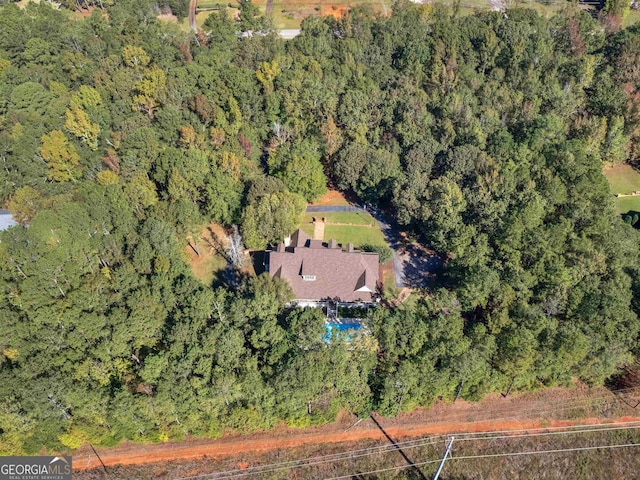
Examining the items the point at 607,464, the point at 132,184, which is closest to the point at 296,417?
the point at 607,464

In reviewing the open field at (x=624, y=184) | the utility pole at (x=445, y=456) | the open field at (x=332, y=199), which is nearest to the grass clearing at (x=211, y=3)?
the open field at (x=332, y=199)

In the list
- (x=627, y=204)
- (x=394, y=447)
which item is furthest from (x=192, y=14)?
(x=394, y=447)

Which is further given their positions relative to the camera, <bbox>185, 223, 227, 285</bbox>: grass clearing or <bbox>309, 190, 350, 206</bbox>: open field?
<bbox>309, 190, 350, 206</bbox>: open field

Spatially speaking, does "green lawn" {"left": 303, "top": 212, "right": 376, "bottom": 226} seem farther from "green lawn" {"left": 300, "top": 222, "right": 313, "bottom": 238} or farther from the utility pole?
the utility pole

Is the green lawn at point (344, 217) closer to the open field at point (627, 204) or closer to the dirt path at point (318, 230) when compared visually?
the dirt path at point (318, 230)

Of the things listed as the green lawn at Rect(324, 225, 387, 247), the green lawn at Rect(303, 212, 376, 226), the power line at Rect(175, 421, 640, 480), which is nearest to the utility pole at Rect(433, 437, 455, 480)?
the power line at Rect(175, 421, 640, 480)

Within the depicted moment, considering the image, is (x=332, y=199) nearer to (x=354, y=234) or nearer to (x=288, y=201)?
(x=354, y=234)

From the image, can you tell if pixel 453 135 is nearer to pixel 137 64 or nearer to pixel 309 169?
Result: pixel 309 169
